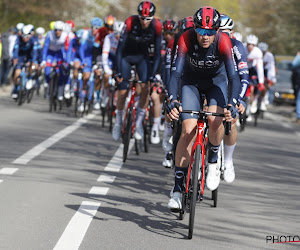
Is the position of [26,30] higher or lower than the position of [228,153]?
higher

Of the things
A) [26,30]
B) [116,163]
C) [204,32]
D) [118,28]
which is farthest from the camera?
[26,30]

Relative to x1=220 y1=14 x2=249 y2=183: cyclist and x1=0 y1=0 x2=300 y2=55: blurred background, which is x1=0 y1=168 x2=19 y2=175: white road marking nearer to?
x1=220 y1=14 x2=249 y2=183: cyclist

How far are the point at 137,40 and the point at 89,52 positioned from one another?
7.14 metres

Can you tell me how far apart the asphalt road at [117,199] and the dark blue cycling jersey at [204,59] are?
3.93 feet

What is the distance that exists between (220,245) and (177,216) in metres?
1.27

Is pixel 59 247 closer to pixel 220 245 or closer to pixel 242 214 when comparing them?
pixel 220 245

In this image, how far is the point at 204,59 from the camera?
8.12 meters

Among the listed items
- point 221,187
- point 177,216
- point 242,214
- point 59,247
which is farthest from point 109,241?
point 221,187

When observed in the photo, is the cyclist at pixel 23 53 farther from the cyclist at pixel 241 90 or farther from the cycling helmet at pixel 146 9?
the cyclist at pixel 241 90

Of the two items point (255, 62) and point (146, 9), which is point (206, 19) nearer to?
point (146, 9)

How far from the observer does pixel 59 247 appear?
21.7 ft

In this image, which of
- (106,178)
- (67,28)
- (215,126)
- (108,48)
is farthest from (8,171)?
(67,28)

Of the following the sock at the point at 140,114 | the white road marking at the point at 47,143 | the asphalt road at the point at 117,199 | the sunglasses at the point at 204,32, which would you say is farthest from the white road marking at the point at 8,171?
the sunglasses at the point at 204,32

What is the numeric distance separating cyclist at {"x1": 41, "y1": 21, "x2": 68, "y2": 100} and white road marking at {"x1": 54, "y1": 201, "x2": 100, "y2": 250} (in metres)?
12.5
